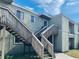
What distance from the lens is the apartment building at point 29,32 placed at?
14.5 meters

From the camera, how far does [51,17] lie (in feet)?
82.1

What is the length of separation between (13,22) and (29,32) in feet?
6.56

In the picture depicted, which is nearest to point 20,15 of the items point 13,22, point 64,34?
point 13,22

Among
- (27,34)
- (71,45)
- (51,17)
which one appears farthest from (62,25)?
(27,34)

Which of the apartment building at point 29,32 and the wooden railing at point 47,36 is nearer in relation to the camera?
the apartment building at point 29,32

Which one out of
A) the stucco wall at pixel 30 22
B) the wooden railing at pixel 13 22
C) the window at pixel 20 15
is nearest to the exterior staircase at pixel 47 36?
the wooden railing at pixel 13 22

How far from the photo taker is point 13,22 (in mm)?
14797

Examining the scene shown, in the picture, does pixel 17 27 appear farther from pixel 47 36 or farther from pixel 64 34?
pixel 64 34

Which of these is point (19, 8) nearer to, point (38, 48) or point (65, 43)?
point (38, 48)

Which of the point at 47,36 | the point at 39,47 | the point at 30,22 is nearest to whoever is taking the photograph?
the point at 39,47

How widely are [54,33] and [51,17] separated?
3998 millimetres

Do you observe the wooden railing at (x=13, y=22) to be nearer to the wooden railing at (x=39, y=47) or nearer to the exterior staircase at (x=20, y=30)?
the exterior staircase at (x=20, y=30)

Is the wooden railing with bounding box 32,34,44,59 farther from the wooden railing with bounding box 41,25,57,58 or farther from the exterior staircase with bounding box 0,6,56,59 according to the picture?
the wooden railing with bounding box 41,25,57,58

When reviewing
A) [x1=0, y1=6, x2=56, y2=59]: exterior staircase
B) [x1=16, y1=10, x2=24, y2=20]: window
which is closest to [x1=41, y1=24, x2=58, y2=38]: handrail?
[x1=0, y1=6, x2=56, y2=59]: exterior staircase
